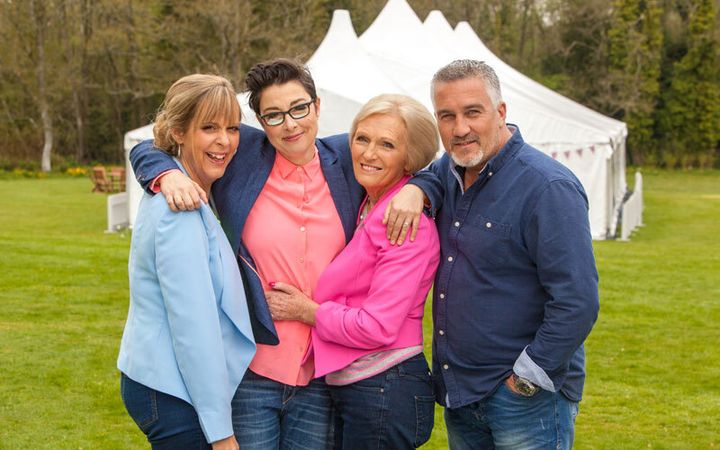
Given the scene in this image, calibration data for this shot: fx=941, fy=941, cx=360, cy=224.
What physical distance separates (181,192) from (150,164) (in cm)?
30

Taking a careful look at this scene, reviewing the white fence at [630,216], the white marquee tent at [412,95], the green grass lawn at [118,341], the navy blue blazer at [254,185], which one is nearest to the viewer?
the navy blue blazer at [254,185]

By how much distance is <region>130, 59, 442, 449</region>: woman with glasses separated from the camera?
315cm

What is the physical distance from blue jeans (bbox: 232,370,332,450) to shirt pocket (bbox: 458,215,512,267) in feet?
2.27

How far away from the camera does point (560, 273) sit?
9.44ft

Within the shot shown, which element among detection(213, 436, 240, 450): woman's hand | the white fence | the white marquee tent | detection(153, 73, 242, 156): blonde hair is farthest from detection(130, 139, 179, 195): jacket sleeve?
the white fence

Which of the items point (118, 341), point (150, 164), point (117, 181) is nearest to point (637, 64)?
point (117, 181)

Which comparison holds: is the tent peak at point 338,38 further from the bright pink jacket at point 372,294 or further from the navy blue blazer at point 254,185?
the bright pink jacket at point 372,294

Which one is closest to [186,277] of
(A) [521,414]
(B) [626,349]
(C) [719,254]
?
(A) [521,414]

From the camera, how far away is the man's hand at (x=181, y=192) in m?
2.79

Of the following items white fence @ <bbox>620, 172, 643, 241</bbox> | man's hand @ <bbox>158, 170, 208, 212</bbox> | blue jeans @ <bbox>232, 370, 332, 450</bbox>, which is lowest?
white fence @ <bbox>620, 172, 643, 241</bbox>

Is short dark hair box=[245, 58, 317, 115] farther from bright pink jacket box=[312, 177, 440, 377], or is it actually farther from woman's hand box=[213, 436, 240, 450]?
woman's hand box=[213, 436, 240, 450]

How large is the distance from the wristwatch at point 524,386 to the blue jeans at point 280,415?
652 millimetres

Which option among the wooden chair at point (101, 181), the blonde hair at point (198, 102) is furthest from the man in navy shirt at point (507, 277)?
the wooden chair at point (101, 181)

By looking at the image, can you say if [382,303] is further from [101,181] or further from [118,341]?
[101,181]
